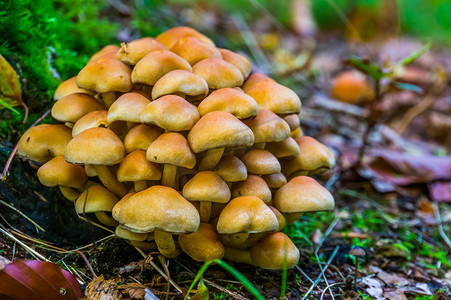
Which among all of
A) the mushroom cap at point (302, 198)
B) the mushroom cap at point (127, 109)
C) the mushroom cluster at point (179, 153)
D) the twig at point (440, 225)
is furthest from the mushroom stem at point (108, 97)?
the twig at point (440, 225)

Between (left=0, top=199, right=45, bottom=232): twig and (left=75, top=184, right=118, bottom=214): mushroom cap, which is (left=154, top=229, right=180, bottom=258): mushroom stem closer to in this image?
(left=75, top=184, right=118, bottom=214): mushroom cap

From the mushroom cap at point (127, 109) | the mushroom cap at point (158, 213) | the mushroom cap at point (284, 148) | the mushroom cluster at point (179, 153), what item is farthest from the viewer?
the mushroom cap at point (284, 148)

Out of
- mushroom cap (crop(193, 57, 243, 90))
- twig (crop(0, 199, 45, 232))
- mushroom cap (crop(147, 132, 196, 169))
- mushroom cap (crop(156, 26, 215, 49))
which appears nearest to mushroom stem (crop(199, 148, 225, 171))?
mushroom cap (crop(147, 132, 196, 169))

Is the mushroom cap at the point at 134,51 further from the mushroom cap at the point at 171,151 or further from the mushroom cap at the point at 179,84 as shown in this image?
the mushroom cap at the point at 171,151

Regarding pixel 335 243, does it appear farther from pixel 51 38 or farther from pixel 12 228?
pixel 51 38

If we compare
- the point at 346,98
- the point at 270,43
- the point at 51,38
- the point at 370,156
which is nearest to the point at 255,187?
the point at 51,38

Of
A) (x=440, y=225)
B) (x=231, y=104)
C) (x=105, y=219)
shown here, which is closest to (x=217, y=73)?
(x=231, y=104)
